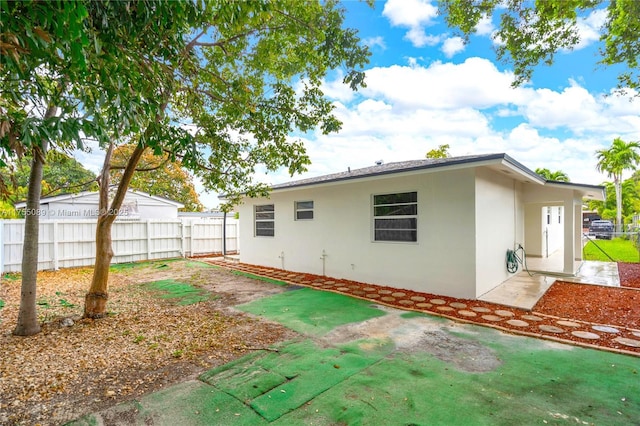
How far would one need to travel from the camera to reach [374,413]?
8.56ft

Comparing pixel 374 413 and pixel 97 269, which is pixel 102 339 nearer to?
pixel 97 269

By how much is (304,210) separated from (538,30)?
7.06m

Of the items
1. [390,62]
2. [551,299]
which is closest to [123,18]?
[390,62]

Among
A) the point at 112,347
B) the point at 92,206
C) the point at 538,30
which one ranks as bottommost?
the point at 112,347

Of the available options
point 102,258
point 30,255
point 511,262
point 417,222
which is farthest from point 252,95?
point 511,262

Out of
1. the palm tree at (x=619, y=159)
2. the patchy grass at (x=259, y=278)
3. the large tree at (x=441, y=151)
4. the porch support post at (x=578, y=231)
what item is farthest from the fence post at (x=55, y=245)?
the palm tree at (x=619, y=159)

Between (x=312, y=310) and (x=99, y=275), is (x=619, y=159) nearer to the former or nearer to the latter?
(x=312, y=310)

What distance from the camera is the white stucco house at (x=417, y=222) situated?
20.8 feet

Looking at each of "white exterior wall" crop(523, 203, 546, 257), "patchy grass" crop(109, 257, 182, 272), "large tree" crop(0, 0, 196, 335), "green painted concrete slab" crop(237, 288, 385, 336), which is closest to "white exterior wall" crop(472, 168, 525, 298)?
"green painted concrete slab" crop(237, 288, 385, 336)

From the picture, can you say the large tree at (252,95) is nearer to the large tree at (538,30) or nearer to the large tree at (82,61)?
the large tree at (82,61)

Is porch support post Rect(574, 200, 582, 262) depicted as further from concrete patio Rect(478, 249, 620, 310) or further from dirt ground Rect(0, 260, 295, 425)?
dirt ground Rect(0, 260, 295, 425)

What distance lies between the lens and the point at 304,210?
959cm

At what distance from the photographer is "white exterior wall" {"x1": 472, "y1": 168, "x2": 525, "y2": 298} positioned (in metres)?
6.38

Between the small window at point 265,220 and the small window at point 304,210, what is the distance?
1248mm
